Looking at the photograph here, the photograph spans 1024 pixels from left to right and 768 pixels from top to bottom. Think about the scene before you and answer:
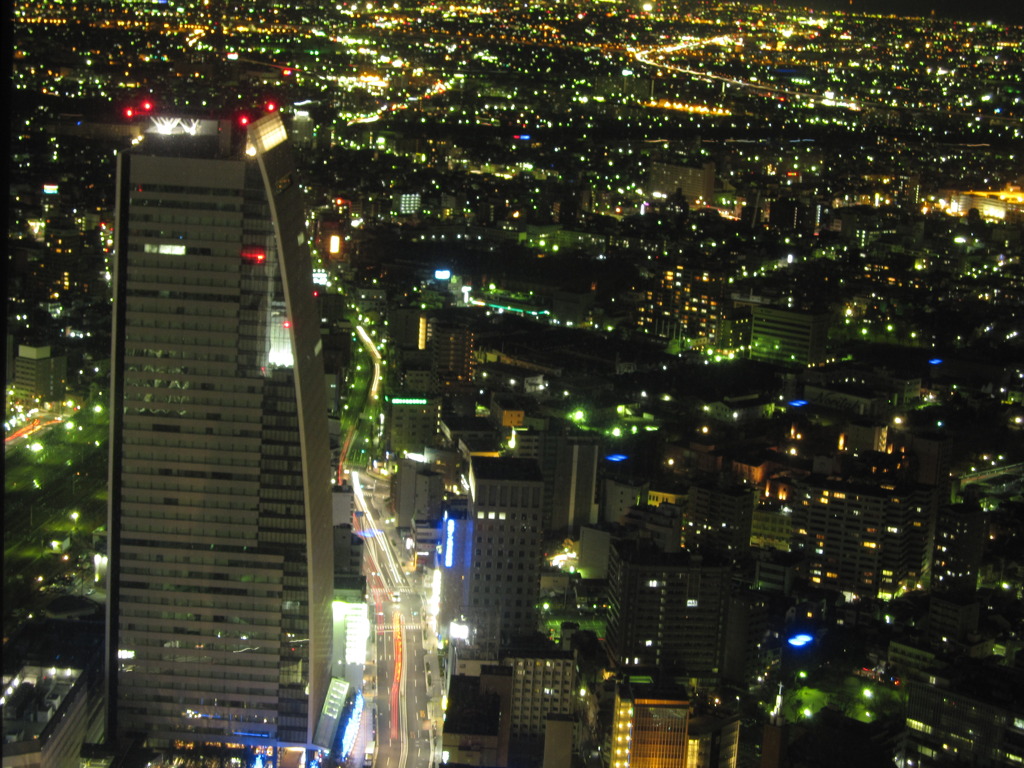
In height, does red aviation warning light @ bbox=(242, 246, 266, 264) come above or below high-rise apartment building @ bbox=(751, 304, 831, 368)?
above

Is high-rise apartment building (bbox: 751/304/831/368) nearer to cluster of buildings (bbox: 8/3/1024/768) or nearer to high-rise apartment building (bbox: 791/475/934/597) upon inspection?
cluster of buildings (bbox: 8/3/1024/768)

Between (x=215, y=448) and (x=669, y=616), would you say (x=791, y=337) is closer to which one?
(x=669, y=616)

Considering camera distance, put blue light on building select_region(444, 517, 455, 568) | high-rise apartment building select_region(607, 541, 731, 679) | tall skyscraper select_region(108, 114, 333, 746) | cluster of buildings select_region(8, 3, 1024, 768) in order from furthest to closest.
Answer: blue light on building select_region(444, 517, 455, 568), high-rise apartment building select_region(607, 541, 731, 679), cluster of buildings select_region(8, 3, 1024, 768), tall skyscraper select_region(108, 114, 333, 746)

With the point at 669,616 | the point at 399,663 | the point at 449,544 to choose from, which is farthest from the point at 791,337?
the point at 399,663

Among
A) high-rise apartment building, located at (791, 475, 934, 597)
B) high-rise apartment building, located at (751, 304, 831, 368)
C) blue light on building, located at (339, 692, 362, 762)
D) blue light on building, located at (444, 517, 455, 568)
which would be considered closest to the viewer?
blue light on building, located at (339, 692, 362, 762)

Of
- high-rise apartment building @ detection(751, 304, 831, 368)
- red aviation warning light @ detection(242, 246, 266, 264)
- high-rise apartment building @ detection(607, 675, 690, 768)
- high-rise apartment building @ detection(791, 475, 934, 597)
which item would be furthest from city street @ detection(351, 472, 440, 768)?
high-rise apartment building @ detection(751, 304, 831, 368)

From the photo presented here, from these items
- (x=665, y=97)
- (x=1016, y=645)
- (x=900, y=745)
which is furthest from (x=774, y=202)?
(x=900, y=745)

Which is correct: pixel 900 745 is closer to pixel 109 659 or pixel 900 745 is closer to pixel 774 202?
pixel 109 659

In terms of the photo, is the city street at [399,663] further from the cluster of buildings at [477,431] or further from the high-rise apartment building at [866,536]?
the high-rise apartment building at [866,536]
